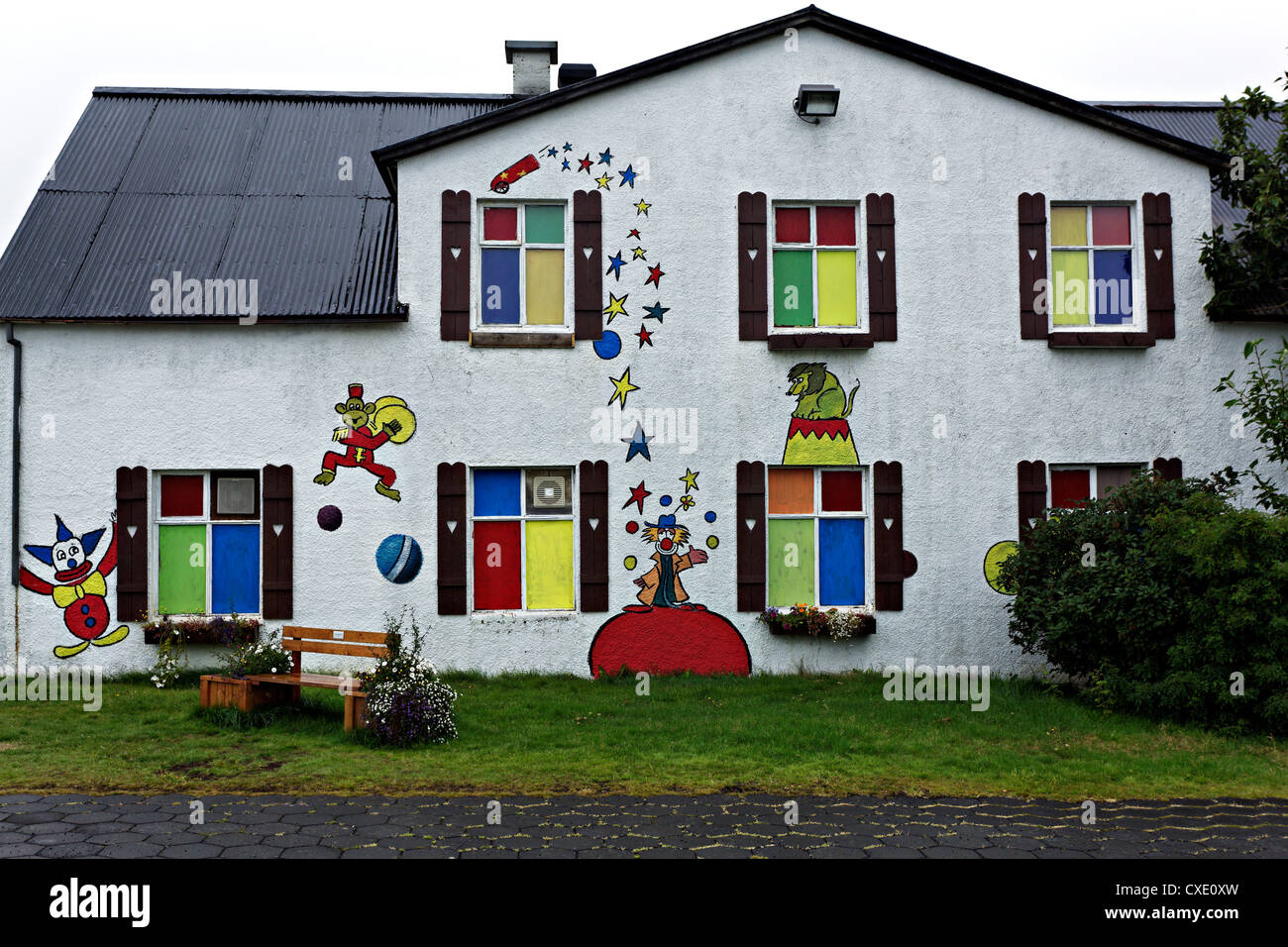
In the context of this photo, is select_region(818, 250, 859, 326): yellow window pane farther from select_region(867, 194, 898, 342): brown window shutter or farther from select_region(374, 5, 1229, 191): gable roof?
select_region(374, 5, 1229, 191): gable roof

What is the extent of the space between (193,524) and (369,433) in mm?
2235

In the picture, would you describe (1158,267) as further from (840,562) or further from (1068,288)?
(840,562)

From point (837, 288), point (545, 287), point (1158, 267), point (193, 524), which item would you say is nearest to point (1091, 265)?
point (1158, 267)

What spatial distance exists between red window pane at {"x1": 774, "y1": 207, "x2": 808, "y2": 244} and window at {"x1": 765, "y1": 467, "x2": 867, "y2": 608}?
8.86 feet

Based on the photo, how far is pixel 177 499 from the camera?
1250cm

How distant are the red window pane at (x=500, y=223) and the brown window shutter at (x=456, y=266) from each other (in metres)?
0.25

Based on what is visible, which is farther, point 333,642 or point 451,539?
point 451,539

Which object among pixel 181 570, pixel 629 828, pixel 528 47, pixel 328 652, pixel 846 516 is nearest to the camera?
pixel 629 828

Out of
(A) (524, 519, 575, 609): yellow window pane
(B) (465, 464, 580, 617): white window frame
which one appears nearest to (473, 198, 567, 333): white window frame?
(B) (465, 464, 580, 617): white window frame

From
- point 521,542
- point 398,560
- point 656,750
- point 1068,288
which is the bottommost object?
point 656,750

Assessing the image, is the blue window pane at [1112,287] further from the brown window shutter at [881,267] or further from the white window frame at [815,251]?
the white window frame at [815,251]

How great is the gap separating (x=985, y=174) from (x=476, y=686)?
27.1 feet

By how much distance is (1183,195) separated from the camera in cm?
1303

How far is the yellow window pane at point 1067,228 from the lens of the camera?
43.0ft
